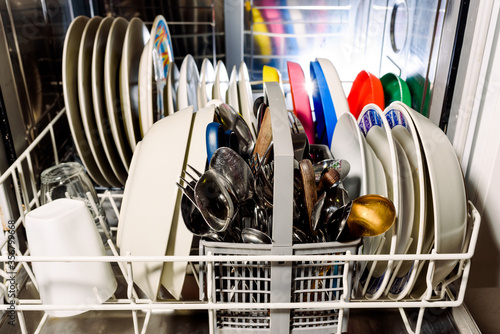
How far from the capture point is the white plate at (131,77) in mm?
841

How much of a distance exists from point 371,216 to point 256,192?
139 mm

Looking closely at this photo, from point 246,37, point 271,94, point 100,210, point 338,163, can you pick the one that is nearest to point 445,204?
point 338,163

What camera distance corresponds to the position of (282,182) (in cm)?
48

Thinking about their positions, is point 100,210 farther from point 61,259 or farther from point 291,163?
point 291,163

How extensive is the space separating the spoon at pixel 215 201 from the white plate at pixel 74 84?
0.43m

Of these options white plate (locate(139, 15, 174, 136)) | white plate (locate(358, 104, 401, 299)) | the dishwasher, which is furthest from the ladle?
white plate (locate(139, 15, 174, 136))

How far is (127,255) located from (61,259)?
0.07 meters

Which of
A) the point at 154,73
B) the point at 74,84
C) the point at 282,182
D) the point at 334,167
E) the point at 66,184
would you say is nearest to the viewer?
the point at 282,182

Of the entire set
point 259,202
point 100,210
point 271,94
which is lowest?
point 100,210

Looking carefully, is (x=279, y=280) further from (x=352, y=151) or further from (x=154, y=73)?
(x=154, y=73)

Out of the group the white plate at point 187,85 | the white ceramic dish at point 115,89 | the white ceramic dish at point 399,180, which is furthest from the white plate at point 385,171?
the white ceramic dish at point 115,89

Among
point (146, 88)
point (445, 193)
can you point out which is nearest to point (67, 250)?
point (146, 88)

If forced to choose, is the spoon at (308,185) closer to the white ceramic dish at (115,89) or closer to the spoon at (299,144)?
the spoon at (299,144)

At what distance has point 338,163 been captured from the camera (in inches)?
23.0
